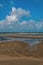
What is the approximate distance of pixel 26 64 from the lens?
21.0 ft

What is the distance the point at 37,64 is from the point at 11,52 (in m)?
2.84

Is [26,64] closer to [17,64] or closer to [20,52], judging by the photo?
[17,64]

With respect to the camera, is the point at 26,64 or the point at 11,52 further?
the point at 11,52

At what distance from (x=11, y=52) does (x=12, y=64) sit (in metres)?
2.60

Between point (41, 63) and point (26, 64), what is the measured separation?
611mm

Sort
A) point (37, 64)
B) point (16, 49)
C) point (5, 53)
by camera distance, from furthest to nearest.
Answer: point (16, 49) → point (5, 53) → point (37, 64)

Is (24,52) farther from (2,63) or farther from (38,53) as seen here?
(2,63)

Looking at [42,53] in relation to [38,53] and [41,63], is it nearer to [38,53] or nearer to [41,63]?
[38,53]

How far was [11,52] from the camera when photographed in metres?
8.97

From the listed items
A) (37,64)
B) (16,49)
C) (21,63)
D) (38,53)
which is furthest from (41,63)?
(16,49)

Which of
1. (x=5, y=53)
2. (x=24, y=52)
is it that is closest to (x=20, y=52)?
(x=24, y=52)

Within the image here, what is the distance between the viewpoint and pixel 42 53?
8.80 m

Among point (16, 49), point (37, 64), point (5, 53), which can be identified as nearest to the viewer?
point (37, 64)

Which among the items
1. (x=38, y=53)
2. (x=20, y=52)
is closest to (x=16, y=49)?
(x=20, y=52)
